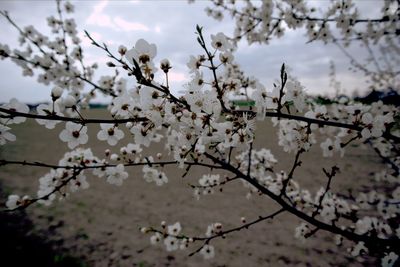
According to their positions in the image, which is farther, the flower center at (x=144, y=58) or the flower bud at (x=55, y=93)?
the flower center at (x=144, y=58)

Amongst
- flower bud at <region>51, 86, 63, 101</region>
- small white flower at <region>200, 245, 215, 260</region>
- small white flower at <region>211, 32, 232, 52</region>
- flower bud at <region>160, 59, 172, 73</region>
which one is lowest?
flower bud at <region>51, 86, 63, 101</region>

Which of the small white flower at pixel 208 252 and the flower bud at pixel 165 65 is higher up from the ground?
the flower bud at pixel 165 65

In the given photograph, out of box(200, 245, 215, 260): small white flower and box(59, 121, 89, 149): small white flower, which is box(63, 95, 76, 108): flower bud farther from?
box(200, 245, 215, 260): small white flower

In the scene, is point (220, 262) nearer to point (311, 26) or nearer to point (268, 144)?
point (311, 26)

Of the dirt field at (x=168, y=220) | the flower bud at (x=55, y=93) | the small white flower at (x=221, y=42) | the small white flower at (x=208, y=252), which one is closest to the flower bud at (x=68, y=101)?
the flower bud at (x=55, y=93)

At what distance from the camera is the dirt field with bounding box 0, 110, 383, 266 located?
4.30 meters

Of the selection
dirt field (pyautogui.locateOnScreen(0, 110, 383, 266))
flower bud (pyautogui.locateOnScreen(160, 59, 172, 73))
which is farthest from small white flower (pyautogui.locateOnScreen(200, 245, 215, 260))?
flower bud (pyautogui.locateOnScreen(160, 59, 172, 73))

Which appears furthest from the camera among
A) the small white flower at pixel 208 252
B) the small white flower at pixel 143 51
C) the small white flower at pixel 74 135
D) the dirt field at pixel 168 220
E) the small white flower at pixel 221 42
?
the dirt field at pixel 168 220

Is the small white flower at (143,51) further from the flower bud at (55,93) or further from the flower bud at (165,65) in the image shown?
the flower bud at (55,93)

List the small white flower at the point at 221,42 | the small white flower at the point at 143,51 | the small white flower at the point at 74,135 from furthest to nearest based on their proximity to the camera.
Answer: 1. the small white flower at the point at 221,42
2. the small white flower at the point at 74,135
3. the small white flower at the point at 143,51

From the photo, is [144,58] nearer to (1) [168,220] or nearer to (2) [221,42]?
(2) [221,42]

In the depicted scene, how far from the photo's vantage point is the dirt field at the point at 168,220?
14.1 feet

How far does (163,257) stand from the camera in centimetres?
435

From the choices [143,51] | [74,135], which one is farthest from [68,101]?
[143,51]
